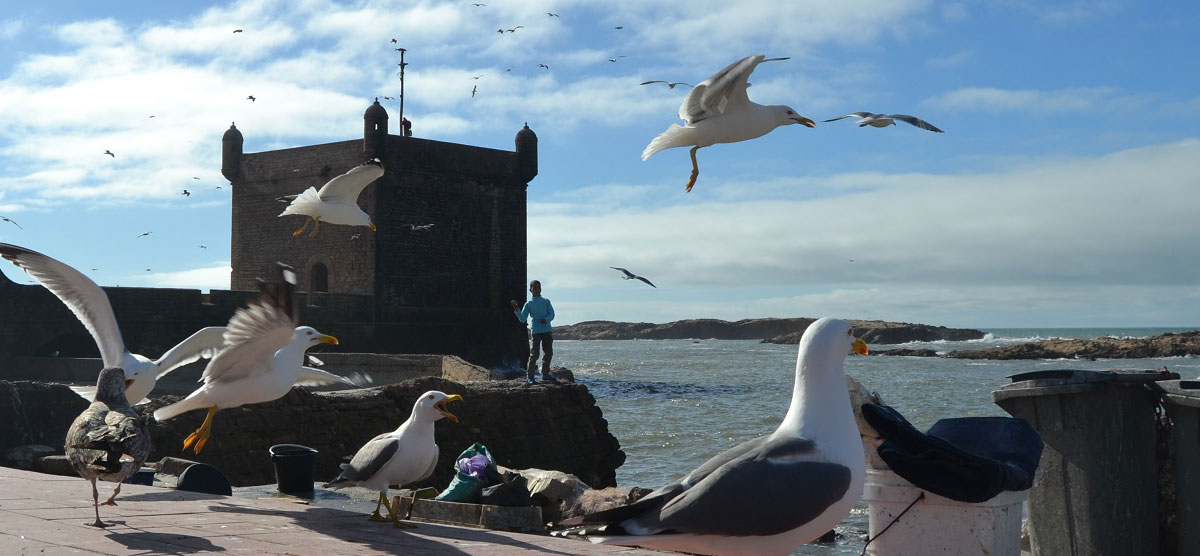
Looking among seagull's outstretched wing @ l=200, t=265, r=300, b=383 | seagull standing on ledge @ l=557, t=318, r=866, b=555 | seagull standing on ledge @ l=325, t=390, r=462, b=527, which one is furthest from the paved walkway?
seagull standing on ledge @ l=557, t=318, r=866, b=555

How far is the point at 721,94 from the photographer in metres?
6.39

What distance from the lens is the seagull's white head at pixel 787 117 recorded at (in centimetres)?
655

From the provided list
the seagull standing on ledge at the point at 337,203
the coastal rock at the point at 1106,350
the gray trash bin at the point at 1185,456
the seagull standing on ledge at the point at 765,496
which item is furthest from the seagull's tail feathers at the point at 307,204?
the coastal rock at the point at 1106,350

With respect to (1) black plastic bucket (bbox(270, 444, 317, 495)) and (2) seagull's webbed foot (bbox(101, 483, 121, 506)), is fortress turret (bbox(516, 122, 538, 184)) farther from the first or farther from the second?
(2) seagull's webbed foot (bbox(101, 483, 121, 506))

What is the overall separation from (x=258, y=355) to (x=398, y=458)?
1151 millimetres

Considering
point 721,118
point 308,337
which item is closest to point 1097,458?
point 721,118

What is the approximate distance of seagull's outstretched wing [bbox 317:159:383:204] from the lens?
1093cm

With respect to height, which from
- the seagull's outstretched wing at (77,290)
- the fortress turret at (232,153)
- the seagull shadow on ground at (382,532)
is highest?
Result: the fortress turret at (232,153)

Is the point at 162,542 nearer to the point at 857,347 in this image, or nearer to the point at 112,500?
the point at 112,500

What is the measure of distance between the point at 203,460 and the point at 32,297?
1629 cm

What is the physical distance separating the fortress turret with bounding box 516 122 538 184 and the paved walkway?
3136 centimetres

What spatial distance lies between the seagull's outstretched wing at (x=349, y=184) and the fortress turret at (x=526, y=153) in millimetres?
25879

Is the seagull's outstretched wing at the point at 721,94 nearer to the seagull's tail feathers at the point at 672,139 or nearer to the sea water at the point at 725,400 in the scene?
the seagull's tail feathers at the point at 672,139

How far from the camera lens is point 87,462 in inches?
225
